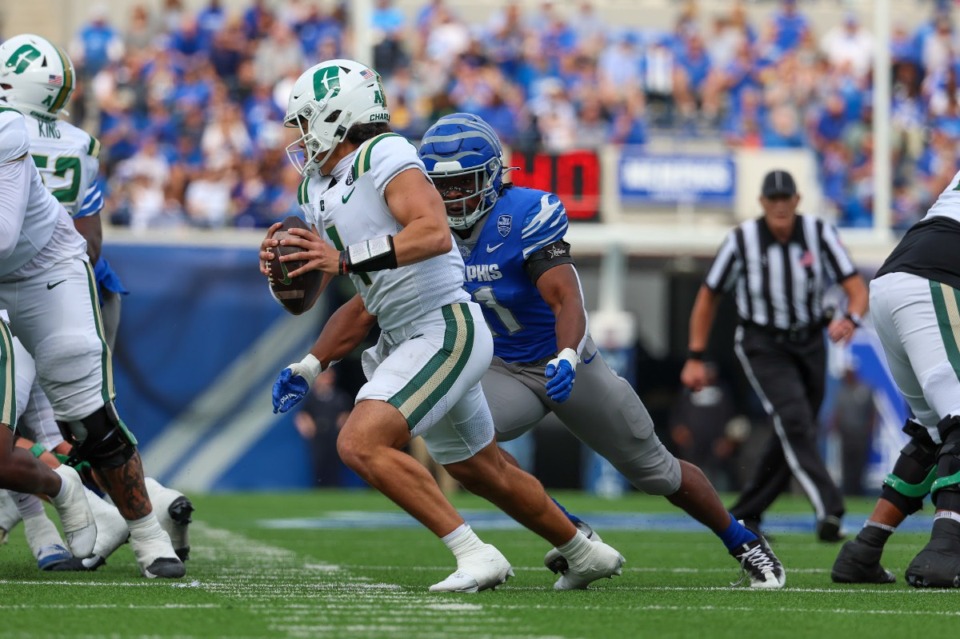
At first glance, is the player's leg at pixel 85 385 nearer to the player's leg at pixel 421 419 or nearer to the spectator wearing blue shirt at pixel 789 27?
the player's leg at pixel 421 419

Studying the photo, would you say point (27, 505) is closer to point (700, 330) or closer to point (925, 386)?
point (925, 386)

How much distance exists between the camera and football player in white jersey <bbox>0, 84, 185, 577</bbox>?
512 cm

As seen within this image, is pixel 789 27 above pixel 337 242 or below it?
above

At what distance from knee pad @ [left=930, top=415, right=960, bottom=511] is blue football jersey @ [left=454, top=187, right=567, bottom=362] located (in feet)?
4.20

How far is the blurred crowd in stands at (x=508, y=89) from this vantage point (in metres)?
16.2

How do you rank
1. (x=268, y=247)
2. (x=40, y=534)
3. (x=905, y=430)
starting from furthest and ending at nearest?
(x=40, y=534) < (x=905, y=430) < (x=268, y=247)

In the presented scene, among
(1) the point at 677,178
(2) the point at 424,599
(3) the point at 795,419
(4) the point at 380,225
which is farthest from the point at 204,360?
(2) the point at 424,599

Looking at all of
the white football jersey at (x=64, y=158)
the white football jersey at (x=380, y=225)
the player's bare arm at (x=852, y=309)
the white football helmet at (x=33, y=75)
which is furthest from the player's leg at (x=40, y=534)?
the player's bare arm at (x=852, y=309)

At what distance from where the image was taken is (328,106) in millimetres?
4758

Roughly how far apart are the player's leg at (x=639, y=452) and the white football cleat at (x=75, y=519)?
5.27 feet

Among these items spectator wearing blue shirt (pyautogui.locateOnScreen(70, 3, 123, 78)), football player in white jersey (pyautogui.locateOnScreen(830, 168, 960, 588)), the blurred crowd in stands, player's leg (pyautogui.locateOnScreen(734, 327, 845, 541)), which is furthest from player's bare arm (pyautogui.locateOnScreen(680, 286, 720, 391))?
spectator wearing blue shirt (pyautogui.locateOnScreen(70, 3, 123, 78))

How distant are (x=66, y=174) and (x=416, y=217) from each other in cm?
181

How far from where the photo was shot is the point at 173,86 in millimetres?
17031

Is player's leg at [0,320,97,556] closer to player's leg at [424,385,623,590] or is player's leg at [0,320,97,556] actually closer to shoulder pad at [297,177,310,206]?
shoulder pad at [297,177,310,206]
